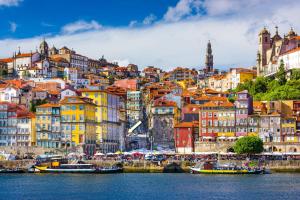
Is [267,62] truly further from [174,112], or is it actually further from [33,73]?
[33,73]

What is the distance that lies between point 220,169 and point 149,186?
14.9 metres

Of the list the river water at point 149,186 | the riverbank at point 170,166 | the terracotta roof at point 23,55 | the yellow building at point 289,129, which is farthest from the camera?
the terracotta roof at point 23,55

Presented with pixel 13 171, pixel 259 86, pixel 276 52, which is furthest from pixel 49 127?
pixel 276 52

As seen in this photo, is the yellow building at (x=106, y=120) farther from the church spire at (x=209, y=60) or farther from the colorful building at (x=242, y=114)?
the church spire at (x=209, y=60)

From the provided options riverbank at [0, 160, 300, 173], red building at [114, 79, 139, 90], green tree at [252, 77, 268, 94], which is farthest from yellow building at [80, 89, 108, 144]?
red building at [114, 79, 139, 90]

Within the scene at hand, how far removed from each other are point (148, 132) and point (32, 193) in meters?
47.4

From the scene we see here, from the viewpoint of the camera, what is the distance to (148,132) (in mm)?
101750

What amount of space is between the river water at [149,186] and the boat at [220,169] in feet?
4.56

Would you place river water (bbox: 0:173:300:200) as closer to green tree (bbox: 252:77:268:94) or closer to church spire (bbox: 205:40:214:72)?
green tree (bbox: 252:77:268:94)

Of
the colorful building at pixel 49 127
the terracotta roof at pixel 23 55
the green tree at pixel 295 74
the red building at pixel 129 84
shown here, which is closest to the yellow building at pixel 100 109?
the colorful building at pixel 49 127

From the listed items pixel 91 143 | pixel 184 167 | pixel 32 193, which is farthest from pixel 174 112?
pixel 32 193

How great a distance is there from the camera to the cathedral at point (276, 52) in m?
116

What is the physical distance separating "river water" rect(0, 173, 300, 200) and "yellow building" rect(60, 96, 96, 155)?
527 inches

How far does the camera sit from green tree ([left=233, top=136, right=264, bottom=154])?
77.9 m
